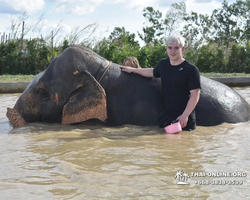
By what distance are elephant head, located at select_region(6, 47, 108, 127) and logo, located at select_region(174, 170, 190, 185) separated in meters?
2.16

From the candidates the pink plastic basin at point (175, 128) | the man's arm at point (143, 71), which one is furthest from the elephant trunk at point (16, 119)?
the pink plastic basin at point (175, 128)

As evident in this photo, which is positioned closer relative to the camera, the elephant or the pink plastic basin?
the pink plastic basin

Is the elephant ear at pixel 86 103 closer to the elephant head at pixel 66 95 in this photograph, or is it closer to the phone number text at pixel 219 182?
the elephant head at pixel 66 95

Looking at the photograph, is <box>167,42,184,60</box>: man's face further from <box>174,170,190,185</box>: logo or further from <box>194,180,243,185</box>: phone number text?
<box>194,180,243,185</box>: phone number text

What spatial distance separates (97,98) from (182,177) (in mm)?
2256

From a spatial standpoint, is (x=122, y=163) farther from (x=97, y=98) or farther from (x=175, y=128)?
(x=97, y=98)

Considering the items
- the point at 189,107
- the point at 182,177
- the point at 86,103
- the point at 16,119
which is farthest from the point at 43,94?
the point at 182,177

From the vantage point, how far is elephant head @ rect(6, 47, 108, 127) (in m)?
4.97

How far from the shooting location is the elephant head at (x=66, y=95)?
16.3 feet

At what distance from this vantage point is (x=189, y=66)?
4.74 metres

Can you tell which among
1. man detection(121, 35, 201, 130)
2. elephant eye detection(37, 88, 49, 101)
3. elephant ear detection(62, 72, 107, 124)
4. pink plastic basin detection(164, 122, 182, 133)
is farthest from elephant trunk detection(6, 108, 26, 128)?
pink plastic basin detection(164, 122, 182, 133)

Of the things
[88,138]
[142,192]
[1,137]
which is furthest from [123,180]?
[1,137]

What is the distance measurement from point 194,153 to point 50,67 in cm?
244

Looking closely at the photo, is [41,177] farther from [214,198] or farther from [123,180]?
[214,198]
